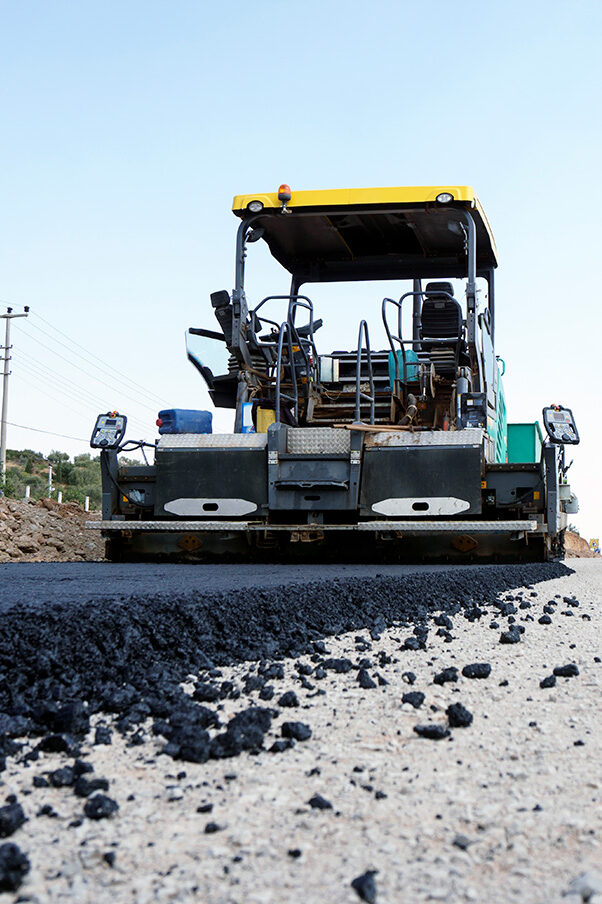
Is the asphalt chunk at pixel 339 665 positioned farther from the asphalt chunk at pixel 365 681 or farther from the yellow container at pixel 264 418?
the yellow container at pixel 264 418

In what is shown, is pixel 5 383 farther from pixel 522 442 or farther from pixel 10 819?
pixel 10 819

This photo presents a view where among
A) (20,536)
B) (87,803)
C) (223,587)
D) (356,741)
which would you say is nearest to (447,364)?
(223,587)

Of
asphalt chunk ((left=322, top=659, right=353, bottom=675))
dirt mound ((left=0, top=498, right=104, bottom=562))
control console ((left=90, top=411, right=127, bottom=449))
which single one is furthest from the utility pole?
asphalt chunk ((left=322, top=659, right=353, bottom=675))

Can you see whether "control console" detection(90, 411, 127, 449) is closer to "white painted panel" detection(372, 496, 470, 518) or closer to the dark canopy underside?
the dark canopy underside

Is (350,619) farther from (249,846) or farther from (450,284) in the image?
(450,284)

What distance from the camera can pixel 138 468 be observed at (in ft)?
26.0

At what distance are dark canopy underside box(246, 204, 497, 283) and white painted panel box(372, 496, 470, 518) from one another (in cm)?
251

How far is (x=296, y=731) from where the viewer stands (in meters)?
2.21

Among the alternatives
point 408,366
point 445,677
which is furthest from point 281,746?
point 408,366

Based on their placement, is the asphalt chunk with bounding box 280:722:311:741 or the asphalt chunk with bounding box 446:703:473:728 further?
the asphalt chunk with bounding box 446:703:473:728

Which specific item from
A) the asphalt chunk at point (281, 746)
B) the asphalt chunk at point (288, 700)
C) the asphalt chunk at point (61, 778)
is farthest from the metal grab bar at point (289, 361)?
the asphalt chunk at point (61, 778)

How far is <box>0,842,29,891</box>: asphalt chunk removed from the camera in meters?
1.41

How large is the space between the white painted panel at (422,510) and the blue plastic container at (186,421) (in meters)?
2.00

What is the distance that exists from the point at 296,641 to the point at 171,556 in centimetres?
436
